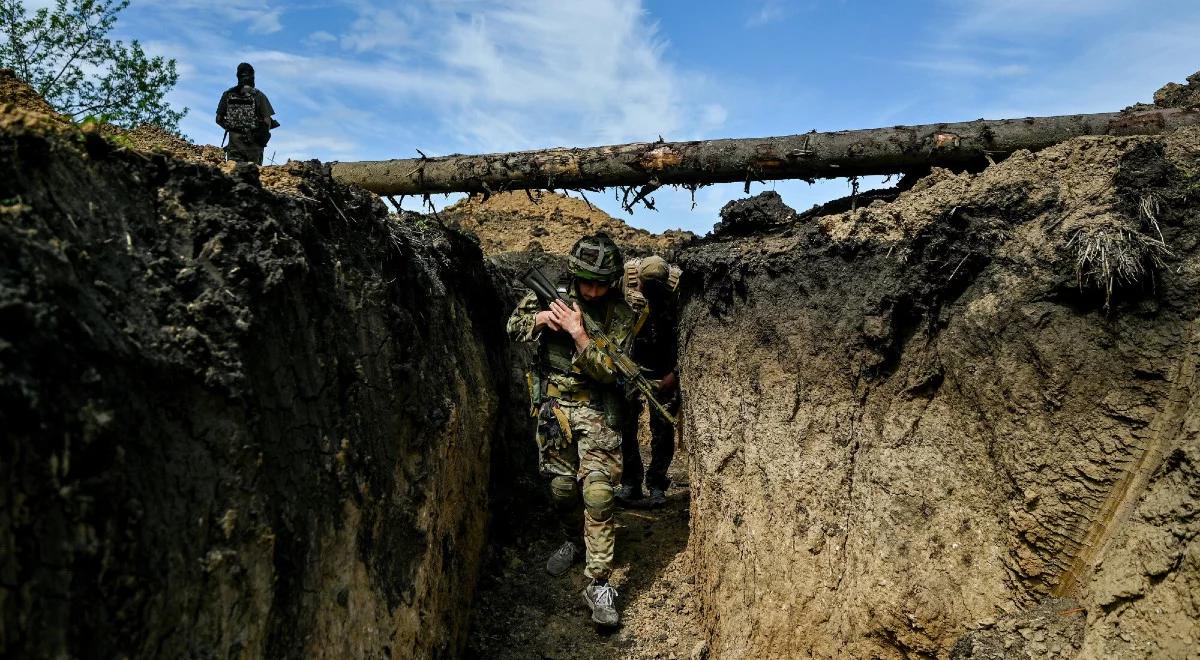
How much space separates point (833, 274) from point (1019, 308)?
3.80 feet

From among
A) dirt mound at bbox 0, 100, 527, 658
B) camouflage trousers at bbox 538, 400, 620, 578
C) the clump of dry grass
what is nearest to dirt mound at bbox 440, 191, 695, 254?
camouflage trousers at bbox 538, 400, 620, 578

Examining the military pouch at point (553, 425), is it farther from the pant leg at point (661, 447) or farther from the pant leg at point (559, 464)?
the pant leg at point (661, 447)

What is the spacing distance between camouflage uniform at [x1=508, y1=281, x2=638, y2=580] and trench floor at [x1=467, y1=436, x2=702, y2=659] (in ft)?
1.12

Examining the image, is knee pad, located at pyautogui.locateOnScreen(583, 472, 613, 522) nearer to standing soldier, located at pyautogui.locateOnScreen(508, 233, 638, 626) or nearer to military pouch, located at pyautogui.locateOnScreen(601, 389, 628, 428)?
standing soldier, located at pyautogui.locateOnScreen(508, 233, 638, 626)

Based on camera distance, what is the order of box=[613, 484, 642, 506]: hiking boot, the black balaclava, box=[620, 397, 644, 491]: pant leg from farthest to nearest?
the black balaclava → box=[613, 484, 642, 506]: hiking boot → box=[620, 397, 644, 491]: pant leg

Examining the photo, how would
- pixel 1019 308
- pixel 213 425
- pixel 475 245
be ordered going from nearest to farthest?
pixel 213 425 → pixel 1019 308 → pixel 475 245

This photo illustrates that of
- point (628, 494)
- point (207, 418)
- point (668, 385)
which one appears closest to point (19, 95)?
point (207, 418)

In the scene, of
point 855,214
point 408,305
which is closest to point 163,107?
point 408,305

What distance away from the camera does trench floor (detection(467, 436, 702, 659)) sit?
18.1 ft

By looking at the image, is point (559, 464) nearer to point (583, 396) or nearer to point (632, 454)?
point (583, 396)

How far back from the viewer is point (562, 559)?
623cm

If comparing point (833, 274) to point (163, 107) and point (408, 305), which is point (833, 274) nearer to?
point (408, 305)

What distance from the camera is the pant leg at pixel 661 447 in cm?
723

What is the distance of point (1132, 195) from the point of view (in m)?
3.87
